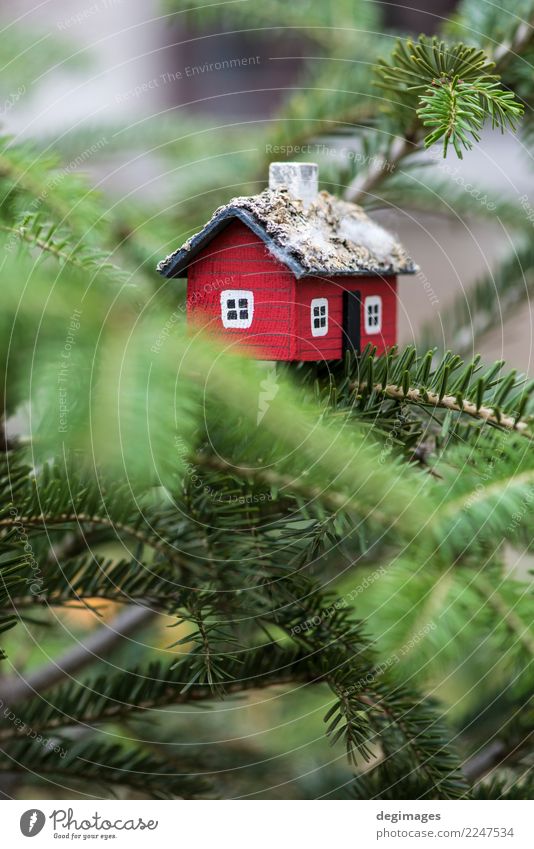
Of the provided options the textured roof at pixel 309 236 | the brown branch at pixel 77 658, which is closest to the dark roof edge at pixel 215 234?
→ the textured roof at pixel 309 236

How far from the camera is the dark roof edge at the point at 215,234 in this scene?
28 cm

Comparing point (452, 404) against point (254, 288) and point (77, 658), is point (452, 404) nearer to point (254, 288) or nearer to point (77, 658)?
point (254, 288)

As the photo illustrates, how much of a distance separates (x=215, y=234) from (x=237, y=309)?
0.09ft

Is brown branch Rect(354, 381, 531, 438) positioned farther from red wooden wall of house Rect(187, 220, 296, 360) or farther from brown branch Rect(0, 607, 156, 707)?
brown branch Rect(0, 607, 156, 707)

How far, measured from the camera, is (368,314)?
0.32 metres

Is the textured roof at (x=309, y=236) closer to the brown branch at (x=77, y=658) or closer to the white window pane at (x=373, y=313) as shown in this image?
the white window pane at (x=373, y=313)

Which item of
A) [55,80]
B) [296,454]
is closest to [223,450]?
[296,454]

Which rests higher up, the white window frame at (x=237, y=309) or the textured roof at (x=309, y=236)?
the textured roof at (x=309, y=236)

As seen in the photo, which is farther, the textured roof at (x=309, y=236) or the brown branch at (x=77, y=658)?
the brown branch at (x=77, y=658)

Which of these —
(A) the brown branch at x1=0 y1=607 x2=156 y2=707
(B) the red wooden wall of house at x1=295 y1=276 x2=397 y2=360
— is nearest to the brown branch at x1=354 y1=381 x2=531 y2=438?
(B) the red wooden wall of house at x1=295 y1=276 x2=397 y2=360

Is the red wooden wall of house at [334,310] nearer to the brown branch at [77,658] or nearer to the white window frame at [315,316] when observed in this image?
the white window frame at [315,316]

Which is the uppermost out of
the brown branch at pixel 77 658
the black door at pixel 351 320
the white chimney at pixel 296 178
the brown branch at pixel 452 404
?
the white chimney at pixel 296 178

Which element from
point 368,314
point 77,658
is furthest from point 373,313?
point 77,658

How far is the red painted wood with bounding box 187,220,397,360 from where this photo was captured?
11.5 inches
